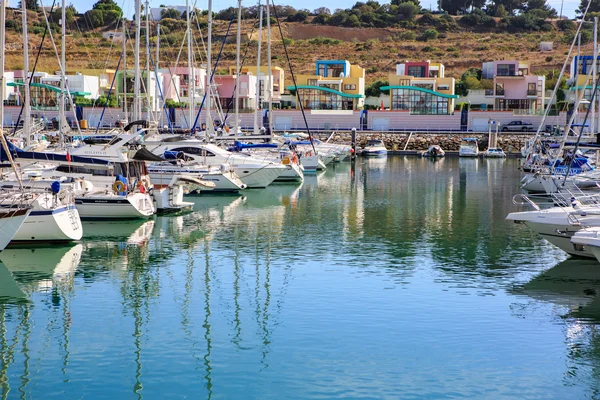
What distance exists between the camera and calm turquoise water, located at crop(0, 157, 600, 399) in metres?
15.5

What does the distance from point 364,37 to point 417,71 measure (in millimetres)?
62097

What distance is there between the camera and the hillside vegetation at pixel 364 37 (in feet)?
433

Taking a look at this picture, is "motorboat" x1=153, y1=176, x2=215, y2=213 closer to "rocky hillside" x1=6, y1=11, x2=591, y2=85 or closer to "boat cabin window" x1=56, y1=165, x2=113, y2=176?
"boat cabin window" x1=56, y1=165, x2=113, y2=176

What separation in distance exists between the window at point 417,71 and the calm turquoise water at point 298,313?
2951 inches

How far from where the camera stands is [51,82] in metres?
90.8

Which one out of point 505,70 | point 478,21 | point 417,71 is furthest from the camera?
point 478,21

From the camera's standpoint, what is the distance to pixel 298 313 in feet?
66.1

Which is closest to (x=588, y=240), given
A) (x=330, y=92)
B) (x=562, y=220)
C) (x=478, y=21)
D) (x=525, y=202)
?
(x=562, y=220)

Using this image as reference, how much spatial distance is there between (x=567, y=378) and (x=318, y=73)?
9024 centimetres

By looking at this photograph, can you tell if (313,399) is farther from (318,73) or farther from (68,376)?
(318,73)

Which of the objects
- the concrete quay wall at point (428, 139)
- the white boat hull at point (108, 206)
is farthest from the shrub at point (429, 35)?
the white boat hull at point (108, 206)

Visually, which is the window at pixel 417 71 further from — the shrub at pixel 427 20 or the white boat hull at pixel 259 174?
the white boat hull at pixel 259 174

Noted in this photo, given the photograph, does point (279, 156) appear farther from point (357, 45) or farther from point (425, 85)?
point (357, 45)

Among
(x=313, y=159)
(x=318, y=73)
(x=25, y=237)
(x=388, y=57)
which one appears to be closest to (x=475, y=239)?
(x=25, y=237)
